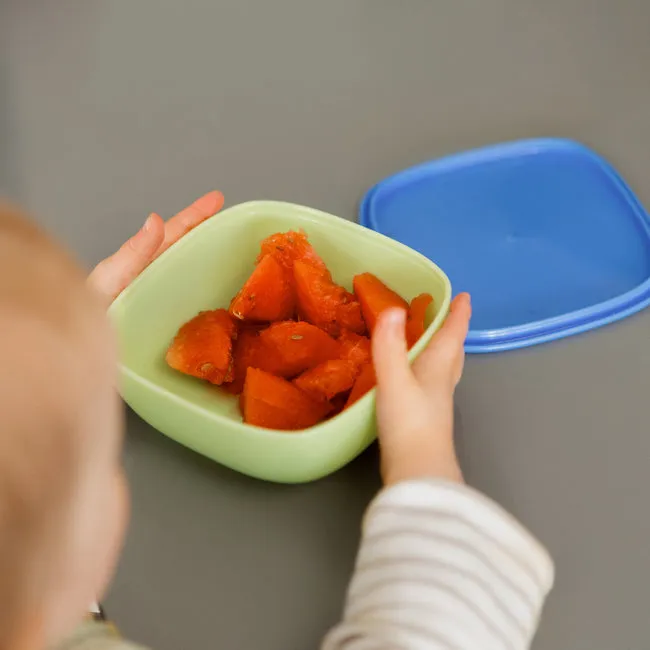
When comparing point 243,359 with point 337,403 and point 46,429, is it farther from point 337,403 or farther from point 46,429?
point 46,429

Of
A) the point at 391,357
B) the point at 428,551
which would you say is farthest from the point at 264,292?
the point at 428,551

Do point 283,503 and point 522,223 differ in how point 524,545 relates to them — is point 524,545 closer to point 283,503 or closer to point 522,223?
point 283,503

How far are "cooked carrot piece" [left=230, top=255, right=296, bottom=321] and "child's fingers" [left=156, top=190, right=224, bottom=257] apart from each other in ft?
0.30

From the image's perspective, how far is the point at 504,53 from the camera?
938 millimetres

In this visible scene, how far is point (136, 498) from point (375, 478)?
0.19 m

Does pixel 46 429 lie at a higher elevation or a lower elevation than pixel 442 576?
higher

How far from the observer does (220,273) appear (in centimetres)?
64

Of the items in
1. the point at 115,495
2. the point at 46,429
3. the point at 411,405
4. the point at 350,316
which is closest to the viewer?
the point at 46,429

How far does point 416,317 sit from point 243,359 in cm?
15

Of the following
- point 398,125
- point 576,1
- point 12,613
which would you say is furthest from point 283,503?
point 576,1

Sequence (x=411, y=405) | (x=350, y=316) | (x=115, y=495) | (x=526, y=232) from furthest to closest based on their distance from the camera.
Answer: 1. (x=526, y=232)
2. (x=350, y=316)
3. (x=411, y=405)
4. (x=115, y=495)

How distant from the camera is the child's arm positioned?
0.44 metres

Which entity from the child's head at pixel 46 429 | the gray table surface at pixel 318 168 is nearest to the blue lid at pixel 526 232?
the gray table surface at pixel 318 168

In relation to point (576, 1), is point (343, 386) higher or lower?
lower
